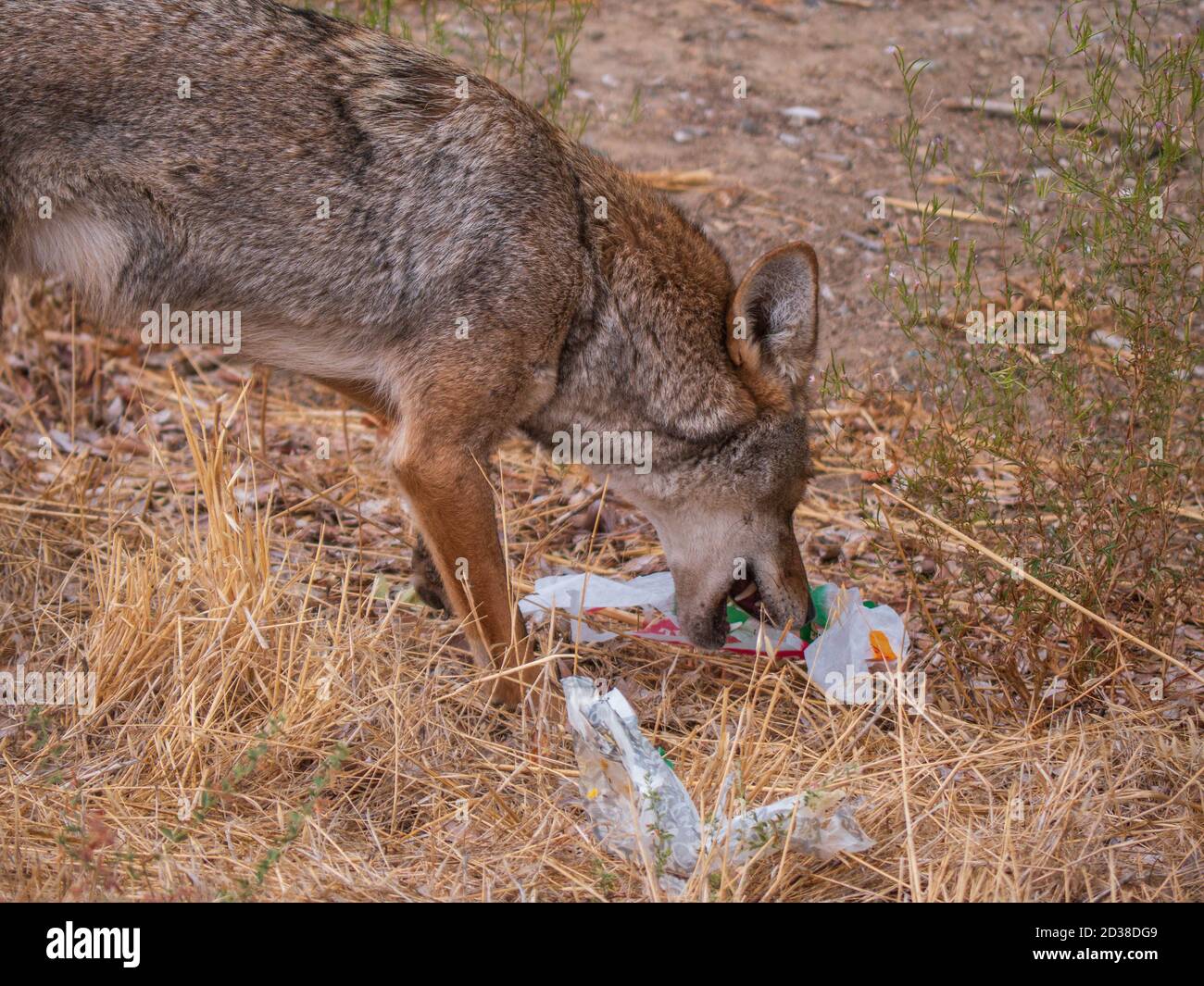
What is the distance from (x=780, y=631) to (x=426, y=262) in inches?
75.0

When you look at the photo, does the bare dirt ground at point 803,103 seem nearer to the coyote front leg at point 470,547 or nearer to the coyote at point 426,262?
the coyote at point 426,262

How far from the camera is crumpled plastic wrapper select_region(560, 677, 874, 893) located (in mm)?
3414

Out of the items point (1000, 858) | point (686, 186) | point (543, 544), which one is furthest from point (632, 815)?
point (686, 186)

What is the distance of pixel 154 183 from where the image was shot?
4.05 meters

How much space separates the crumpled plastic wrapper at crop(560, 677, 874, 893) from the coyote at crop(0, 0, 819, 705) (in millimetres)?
746

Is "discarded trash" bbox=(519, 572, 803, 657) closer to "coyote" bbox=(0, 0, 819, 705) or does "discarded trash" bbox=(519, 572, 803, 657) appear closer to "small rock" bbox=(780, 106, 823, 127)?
"coyote" bbox=(0, 0, 819, 705)

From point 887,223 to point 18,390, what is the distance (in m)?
5.04

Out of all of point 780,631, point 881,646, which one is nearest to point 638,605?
point 780,631

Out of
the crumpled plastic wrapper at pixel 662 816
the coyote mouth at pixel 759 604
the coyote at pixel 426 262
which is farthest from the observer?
the coyote mouth at pixel 759 604

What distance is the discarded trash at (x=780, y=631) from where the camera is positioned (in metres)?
4.50

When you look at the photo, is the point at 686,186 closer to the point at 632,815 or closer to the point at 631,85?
the point at 631,85

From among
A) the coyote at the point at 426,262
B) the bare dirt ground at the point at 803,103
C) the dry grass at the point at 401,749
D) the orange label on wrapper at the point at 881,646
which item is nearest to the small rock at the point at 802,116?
the bare dirt ground at the point at 803,103

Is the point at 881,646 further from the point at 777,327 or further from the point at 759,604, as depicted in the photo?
the point at 777,327

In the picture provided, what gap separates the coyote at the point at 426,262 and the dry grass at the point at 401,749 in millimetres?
377
